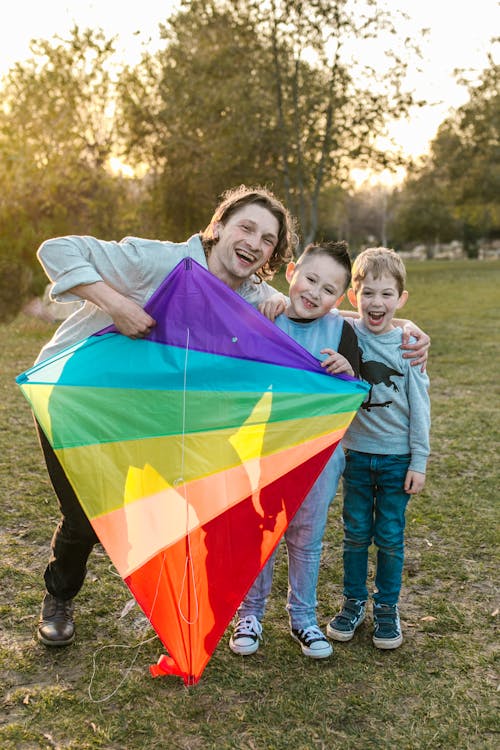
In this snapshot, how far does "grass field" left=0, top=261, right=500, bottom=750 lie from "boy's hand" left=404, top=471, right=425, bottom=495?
0.65 metres

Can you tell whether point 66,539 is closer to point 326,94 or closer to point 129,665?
point 129,665

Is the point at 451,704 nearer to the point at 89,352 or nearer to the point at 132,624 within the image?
the point at 132,624

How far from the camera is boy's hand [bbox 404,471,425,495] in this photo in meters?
2.96

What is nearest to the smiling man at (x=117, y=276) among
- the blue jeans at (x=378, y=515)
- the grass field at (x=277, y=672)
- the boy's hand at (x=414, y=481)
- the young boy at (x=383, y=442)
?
the grass field at (x=277, y=672)

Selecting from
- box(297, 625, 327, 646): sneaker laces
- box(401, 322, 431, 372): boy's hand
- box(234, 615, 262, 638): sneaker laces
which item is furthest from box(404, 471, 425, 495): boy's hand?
box(234, 615, 262, 638): sneaker laces

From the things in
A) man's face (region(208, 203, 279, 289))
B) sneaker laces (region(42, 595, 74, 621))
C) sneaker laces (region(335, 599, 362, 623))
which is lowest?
sneaker laces (region(335, 599, 362, 623))

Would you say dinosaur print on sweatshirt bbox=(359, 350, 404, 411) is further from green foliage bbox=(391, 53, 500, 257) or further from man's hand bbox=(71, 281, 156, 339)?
green foliage bbox=(391, 53, 500, 257)

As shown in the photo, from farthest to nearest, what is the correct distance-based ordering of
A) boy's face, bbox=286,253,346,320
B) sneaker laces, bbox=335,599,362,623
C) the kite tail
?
sneaker laces, bbox=335,599,362,623 → boy's face, bbox=286,253,346,320 → the kite tail

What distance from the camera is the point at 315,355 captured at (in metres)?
2.93

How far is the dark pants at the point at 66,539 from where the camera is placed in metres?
2.85

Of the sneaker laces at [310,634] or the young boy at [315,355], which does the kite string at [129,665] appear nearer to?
the young boy at [315,355]

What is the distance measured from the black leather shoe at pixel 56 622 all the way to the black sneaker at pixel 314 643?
0.91m

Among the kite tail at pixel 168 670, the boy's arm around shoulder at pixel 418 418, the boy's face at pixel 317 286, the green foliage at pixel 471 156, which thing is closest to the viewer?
the kite tail at pixel 168 670

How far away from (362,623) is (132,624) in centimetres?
97
